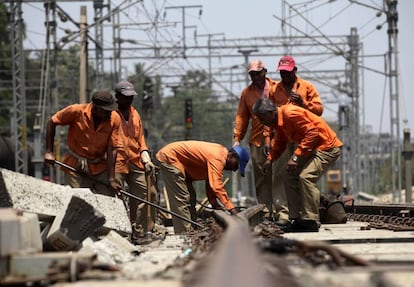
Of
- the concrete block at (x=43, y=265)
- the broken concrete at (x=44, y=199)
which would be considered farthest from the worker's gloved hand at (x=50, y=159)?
the concrete block at (x=43, y=265)

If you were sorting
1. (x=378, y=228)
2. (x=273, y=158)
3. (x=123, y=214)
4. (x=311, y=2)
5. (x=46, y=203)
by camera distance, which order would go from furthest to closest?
(x=311, y=2) < (x=273, y=158) < (x=378, y=228) < (x=123, y=214) < (x=46, y=203)

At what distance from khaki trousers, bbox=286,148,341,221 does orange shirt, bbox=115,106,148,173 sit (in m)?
2.02

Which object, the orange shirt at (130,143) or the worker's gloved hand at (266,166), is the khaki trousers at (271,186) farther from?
the orange shirt at (130,143)

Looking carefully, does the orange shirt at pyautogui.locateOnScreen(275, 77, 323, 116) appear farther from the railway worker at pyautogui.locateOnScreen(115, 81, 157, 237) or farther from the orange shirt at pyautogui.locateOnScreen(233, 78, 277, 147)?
the railway worker at pyautogui.locateOnScreen(115, 81, 157, 237)

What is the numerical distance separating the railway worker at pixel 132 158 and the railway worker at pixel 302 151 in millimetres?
1867

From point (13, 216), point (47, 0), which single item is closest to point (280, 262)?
point (13, 216)

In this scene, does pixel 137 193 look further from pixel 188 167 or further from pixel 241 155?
pixel 241 155

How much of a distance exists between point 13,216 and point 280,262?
1.48 m

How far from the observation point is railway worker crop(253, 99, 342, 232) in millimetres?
9750

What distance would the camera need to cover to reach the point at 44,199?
296 inches

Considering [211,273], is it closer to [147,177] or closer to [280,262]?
[280,262]

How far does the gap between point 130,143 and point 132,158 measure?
0.19 metres

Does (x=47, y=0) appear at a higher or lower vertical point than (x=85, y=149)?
higher

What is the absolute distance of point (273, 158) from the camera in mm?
10516
